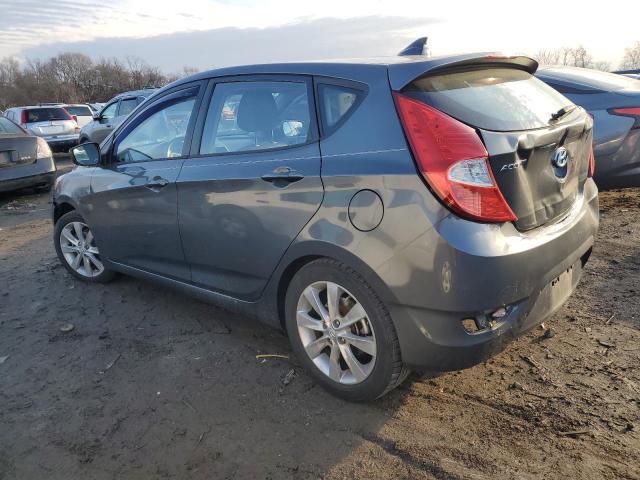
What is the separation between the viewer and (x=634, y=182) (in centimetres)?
518

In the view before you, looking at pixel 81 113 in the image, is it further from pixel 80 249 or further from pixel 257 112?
pixel 257 112

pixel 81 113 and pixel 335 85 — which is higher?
pixel 335 85

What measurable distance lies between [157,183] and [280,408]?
1.75m

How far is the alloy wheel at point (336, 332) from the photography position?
2.54 metres

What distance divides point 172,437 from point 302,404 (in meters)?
0.68

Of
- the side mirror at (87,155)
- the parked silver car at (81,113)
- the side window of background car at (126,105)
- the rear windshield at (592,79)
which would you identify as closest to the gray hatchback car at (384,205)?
the side mirror at (87,155)

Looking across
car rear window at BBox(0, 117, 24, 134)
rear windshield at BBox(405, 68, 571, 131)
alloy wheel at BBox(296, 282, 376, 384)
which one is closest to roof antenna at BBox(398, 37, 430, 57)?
rear windshield at BBox(405, 68, 571, 131)

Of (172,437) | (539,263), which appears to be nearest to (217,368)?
(172,437)

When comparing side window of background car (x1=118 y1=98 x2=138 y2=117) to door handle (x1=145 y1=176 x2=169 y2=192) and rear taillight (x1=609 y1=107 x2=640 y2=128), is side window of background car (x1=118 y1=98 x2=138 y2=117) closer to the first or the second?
door handle (x1=145 y1=176 x2=169 y2=192)

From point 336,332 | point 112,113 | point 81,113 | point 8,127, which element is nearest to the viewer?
point 336,332

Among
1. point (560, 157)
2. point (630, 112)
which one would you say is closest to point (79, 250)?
point (560, 157)

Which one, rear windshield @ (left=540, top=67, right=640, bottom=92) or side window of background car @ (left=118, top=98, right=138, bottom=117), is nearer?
rear windshield @ (left=540, top=67, right=640, bottom=92)

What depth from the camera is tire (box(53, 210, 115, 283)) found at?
4.54 m

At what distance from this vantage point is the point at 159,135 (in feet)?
12.2
